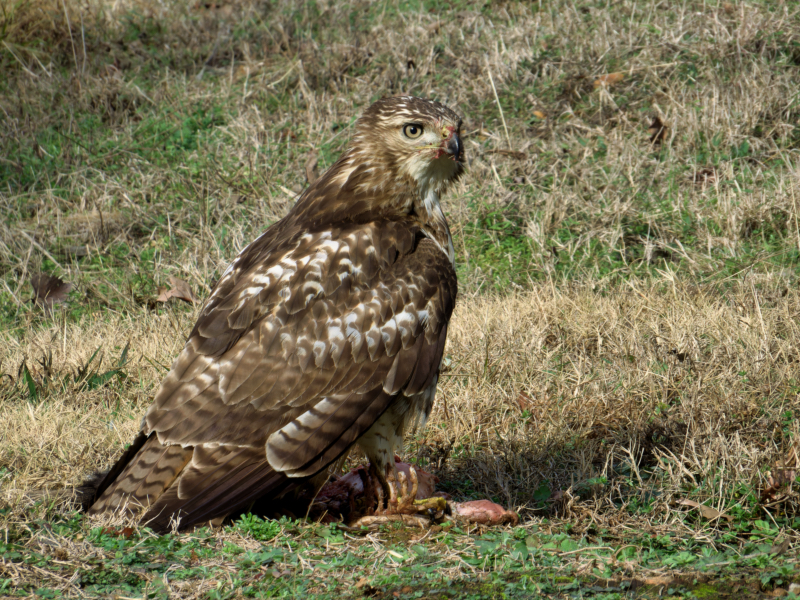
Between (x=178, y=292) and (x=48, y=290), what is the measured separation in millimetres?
1023

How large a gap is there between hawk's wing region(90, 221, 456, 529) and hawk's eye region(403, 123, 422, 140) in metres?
0.49

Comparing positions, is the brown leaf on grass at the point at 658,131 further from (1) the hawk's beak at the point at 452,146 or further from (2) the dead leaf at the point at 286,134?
(1) the hawk's beak at the point at 452,146

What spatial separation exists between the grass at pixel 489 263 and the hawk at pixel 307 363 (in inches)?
9.1

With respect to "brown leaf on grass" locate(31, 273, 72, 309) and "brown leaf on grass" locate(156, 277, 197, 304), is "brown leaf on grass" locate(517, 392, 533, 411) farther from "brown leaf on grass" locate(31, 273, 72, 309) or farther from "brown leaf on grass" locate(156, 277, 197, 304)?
"brown leaf on grass" locate(31, 273, 72, 309)

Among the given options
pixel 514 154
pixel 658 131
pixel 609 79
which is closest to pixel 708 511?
pixel 514 154

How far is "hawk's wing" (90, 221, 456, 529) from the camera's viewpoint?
11.1 ft

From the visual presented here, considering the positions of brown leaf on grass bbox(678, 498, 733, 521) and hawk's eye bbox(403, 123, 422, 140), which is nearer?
brown leaf on grass bbox(678, 498, 733, 521)

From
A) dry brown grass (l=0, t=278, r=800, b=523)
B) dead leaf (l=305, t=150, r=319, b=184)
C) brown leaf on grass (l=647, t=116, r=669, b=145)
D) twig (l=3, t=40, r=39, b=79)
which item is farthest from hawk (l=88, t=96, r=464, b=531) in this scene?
twig (l=3, t=40, r=39, b=79)

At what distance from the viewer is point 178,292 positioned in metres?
6.41

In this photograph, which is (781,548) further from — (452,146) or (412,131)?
(412,131)

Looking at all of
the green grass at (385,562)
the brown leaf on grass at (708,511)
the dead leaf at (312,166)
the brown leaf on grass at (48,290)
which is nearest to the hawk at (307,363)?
the green grass at (385,562)

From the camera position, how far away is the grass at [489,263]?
327cm

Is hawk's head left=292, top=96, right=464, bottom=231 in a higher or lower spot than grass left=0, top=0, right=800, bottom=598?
higher

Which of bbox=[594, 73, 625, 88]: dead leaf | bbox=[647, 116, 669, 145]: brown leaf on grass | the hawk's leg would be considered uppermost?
bbox=[594, 73, 625, 88]: dead leaf
